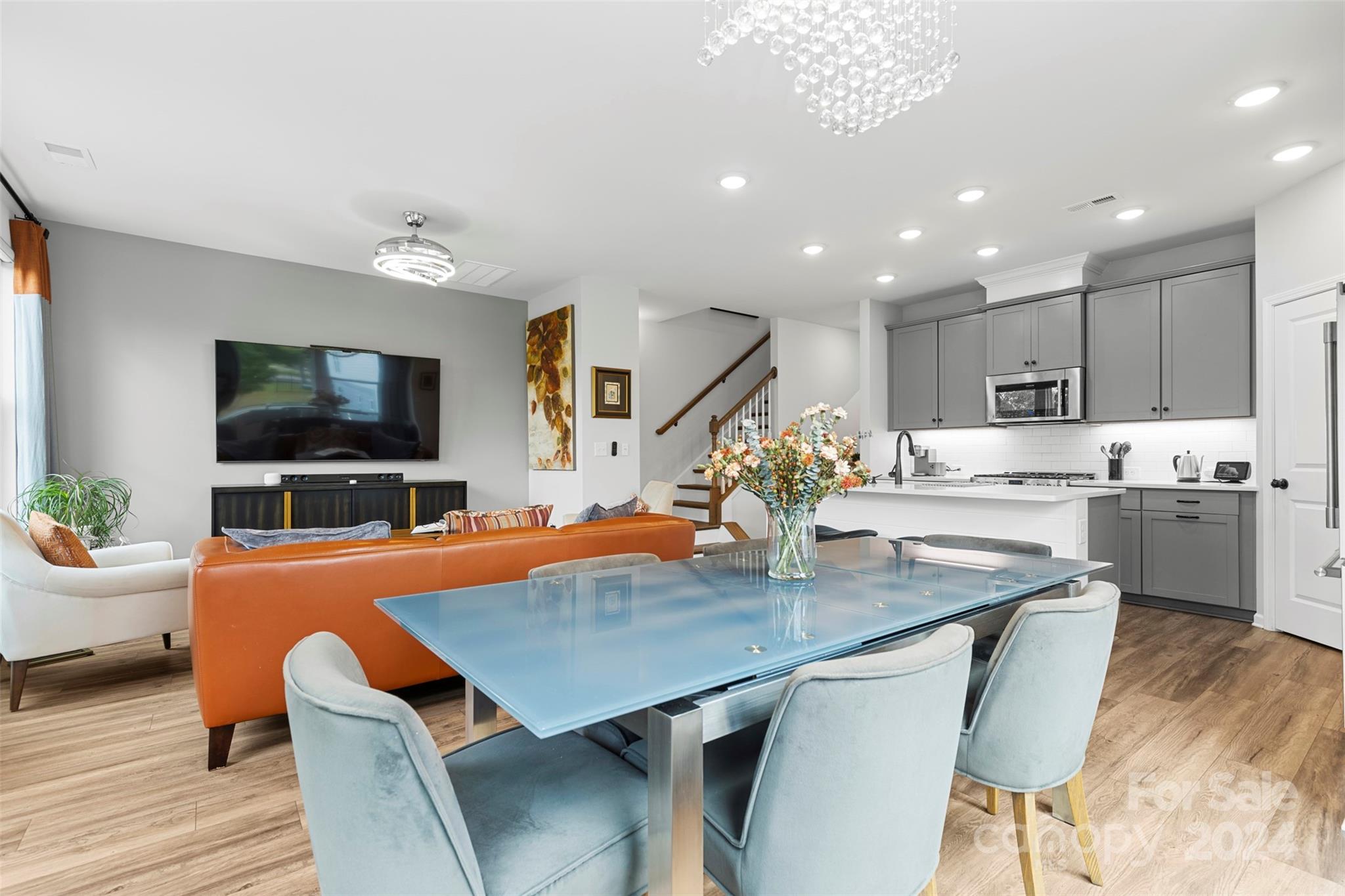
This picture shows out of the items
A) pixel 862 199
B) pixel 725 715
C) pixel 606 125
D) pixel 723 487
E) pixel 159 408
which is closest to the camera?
pixel 725 715

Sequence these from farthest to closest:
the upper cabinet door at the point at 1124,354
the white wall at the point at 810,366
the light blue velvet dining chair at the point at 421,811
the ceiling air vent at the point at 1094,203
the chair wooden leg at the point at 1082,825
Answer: the white wall at the point at 810,366
the upper cabinet door at the point at 1124,354
the ceiling air vent at the point at 1094,203
the chair wooden leg at the point at 1082,825
the light blue velvet dining chair at the point at 421,811

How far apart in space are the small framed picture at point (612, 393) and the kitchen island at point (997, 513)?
2.00 metres

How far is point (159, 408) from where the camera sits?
466 centimetres

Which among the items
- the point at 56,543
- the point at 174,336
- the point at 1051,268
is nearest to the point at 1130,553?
the point at 1051,268

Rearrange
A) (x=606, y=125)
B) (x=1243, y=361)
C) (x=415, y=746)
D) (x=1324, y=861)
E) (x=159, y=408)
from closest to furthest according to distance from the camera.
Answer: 1. (x=415, y=746)
2. (x=1324, y=861)
3. (x=606, y=125)
4. (x=1243, y=361)
5. (x=159, y=408)

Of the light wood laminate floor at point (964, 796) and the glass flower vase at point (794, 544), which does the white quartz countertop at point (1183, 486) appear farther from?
the glass flower vase at point (794, 544)

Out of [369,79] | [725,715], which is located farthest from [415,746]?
[369,79]

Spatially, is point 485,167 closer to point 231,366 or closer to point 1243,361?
point 231,366

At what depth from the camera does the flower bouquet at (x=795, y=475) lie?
1.75 metres

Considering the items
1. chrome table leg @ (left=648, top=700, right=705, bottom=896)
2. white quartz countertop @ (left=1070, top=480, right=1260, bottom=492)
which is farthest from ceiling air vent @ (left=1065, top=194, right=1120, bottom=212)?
chrome table leg @ (left=648, top=700, right=705, bottom=896)

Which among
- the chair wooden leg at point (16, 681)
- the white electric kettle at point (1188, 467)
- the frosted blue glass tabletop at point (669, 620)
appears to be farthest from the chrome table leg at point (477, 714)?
the white electric kettle at point (1188, 467)

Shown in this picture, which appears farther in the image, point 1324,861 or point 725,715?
point 1324,861

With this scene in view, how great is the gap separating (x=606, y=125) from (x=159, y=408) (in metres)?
4.11

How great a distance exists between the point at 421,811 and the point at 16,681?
3159 mm
